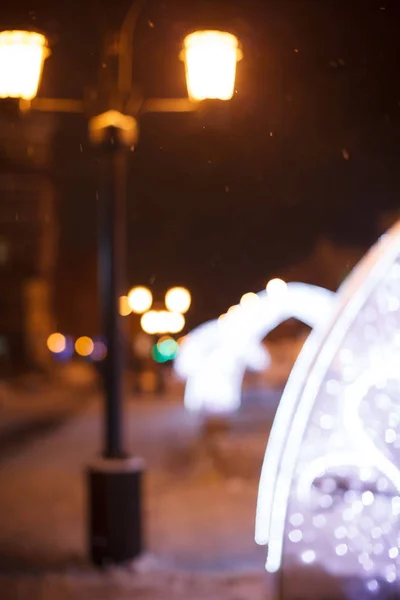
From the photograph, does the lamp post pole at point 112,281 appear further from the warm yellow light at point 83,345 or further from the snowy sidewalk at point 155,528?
the warm yellow light at point 83,345

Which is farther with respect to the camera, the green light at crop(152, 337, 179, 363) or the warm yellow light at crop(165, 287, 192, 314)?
the green light at crop(152, 337, 179, 363)

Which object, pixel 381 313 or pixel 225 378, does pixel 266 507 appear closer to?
pixel 381 313

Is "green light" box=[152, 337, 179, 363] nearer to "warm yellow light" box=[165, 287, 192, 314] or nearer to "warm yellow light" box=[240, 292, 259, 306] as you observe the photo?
"warm yellow light" box=[165, 287, 192, 314]

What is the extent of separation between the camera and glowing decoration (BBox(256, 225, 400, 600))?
4.32m

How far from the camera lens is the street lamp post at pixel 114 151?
699cm

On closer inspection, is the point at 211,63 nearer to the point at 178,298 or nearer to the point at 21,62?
the point at 21,62

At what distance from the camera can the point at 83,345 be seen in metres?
79.7

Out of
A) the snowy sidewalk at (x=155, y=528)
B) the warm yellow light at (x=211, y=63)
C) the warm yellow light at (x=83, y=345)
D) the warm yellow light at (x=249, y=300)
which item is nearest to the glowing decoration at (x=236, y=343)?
the warm yellow light at (x=249, y=300)

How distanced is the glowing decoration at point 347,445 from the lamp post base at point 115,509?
121 inches

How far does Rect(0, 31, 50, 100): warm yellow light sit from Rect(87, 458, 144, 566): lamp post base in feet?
9.66

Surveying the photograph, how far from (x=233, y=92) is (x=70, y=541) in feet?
14.1

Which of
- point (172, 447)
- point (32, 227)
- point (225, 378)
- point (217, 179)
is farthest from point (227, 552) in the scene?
point (32, 227)

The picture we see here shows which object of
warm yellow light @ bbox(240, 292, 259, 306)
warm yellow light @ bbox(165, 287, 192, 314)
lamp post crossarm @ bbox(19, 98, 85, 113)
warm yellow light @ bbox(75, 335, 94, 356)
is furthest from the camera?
warm yellow light @ bbox(75, 335, 94, 356)

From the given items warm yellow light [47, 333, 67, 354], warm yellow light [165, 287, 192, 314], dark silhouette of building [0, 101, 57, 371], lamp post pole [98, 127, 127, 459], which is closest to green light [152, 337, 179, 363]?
warm yellow light [165, 287, 192, 314]
